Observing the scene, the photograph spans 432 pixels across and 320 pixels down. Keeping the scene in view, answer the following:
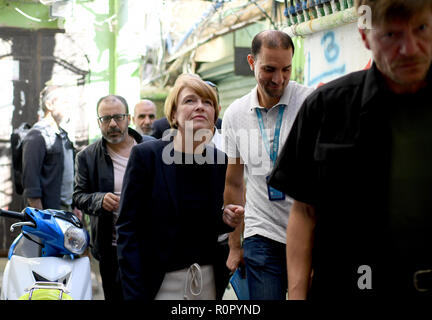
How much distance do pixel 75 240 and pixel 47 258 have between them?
0.22 meters

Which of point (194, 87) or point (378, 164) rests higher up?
point (194, 87)

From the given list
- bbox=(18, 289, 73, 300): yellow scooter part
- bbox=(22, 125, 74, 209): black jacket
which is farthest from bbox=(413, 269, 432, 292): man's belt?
bbox=(22, 125, 74, 209): black jacket

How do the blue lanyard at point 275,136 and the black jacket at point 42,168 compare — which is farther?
the black jacket at point 42,168

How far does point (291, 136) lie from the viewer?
6.95ft

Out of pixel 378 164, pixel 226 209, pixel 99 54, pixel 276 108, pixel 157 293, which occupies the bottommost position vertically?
pixel 157 293

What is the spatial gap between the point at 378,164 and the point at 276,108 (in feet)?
6.09

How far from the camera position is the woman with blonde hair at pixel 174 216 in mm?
3215

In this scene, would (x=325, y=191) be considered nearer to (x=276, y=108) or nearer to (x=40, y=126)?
(x=276, y=108)

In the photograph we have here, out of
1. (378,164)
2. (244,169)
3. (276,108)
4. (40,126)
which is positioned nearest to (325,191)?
(378,164)

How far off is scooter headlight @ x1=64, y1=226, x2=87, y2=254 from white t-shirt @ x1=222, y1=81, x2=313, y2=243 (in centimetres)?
121

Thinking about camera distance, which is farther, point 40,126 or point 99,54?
point 99,54

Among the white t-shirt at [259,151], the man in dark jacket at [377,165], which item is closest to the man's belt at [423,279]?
the man in dark jacket at [377,165]

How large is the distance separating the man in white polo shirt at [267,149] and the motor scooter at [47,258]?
1196mm

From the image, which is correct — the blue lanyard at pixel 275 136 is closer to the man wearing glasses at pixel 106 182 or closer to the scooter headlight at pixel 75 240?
the man wearing glasses at pixel 106 182
